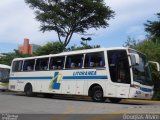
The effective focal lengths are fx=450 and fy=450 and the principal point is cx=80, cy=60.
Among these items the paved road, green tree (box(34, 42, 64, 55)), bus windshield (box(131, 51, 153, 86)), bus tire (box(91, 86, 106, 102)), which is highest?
green tree (box(34, 42, 64, 55))

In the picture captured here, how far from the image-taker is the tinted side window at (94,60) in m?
24.7

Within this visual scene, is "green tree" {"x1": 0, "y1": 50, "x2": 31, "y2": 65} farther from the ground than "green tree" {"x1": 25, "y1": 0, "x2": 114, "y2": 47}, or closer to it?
closer to it

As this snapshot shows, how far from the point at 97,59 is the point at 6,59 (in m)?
31.0

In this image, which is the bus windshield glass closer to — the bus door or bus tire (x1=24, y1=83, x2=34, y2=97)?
the bus door

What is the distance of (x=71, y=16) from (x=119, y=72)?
2519 centimetres

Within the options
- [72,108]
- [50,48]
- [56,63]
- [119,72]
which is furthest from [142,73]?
[50,48]

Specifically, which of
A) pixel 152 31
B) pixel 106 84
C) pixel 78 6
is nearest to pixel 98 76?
pixel 106 84

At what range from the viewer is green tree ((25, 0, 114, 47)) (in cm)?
4812

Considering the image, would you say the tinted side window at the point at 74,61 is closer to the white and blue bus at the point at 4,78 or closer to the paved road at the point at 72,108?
the paved road at the point at 72,108

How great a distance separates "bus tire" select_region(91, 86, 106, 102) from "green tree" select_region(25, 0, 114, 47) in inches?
899

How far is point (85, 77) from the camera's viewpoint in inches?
1008

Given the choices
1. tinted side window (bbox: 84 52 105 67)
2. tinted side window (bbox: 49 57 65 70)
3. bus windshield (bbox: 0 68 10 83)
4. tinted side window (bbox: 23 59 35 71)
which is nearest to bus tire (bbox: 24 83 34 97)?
tinted side window (bbox: 23 59 35 71)

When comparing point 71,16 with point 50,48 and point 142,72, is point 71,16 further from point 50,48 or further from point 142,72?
point 142,72

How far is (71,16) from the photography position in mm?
48156
